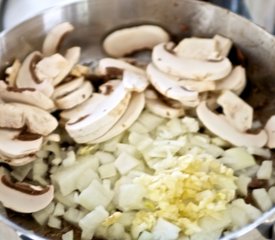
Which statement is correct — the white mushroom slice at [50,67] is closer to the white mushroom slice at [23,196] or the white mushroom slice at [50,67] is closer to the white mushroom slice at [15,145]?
the white mushroom slice at [15,145]

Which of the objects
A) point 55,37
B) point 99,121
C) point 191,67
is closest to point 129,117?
point 99,121

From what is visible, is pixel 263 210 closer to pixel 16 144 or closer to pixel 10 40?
pixel 16 144

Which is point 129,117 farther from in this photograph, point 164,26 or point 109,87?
point 164,26

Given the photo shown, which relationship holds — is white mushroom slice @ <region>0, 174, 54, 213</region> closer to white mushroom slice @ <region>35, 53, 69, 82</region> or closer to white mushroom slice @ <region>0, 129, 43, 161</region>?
white mushroom slice @ <region>0, 129, 43, 161</region>

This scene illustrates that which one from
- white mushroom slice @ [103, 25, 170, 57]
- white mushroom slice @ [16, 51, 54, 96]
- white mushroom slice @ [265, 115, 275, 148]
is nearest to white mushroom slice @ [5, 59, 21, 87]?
white mushroom slice @ [16, 51, 54, 96]

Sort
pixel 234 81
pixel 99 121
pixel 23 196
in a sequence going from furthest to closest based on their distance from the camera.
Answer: pixel 234 81, pixel 99 121, pixel 23 196

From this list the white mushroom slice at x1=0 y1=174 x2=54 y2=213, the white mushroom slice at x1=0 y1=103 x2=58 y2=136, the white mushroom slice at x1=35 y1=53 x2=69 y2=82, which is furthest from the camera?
the white mushroom slice at x1=35 y1=53 x2=69 y2=82
